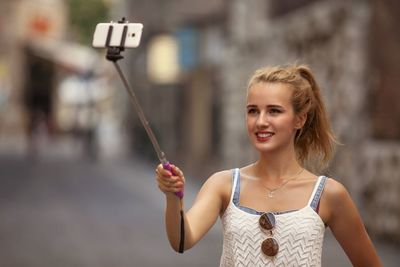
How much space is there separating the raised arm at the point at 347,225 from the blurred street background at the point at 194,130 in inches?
25.5

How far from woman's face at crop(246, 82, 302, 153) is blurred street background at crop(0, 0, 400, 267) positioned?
722 mm

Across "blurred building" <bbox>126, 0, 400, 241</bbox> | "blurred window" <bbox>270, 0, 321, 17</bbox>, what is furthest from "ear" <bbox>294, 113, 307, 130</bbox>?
"blurred window" <bbox>270, 0, 321, 17</bbox>

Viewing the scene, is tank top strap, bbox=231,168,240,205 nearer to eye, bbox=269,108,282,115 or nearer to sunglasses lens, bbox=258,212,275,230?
sunglasses lens, bbox=258,212,275,230

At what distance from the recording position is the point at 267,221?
3332 millimetres

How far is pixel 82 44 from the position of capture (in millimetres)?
68875

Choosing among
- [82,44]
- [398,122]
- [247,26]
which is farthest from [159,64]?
[82,44]

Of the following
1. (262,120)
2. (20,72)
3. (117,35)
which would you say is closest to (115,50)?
(117,35)

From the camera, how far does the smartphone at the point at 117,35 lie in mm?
3104

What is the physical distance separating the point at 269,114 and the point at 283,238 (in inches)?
15.8

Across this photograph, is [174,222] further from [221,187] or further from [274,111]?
[274,111]

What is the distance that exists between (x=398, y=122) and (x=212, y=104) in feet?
61.1

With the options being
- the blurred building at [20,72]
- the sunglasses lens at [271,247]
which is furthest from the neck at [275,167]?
the blurred building at [20,72]

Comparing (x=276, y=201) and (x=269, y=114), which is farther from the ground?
(x=269, y=114)

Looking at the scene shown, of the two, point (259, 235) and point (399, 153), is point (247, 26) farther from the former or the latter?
point (259, 235)
